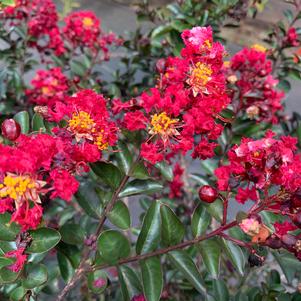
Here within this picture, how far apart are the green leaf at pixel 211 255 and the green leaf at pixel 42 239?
246mm

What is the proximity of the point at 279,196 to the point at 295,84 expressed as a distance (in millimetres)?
3301

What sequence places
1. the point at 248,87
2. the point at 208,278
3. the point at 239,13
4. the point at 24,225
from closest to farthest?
1. the point at 24,225
2. the point at 208,278
3. the point at 248,87
4. the point at 239,13

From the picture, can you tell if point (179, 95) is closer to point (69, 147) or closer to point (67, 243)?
point (69, 147)

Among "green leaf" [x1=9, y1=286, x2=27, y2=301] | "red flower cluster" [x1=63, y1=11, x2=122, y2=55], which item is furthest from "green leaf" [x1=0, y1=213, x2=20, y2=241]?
"red flower cluster" [x1=63, y1=11, x2=122, y2=55]

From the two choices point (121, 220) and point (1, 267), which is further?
point (121, 220)

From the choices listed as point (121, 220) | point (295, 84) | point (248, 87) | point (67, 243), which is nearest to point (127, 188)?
point (121, 220)

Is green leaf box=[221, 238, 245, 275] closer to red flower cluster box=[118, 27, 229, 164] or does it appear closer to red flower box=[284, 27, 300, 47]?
red flower cluster box=[118, 27, 229, 164]

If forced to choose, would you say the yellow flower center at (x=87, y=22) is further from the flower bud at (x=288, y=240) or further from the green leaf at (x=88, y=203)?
the flower bud at (x=288, y=240)

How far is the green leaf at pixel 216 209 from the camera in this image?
0.79m

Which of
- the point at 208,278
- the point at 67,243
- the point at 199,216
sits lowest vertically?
the point at 208,278

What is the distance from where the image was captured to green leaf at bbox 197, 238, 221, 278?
749 millimetres

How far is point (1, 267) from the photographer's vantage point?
2.25 ft

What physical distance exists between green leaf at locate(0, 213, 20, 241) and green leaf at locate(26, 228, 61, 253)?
0.03m

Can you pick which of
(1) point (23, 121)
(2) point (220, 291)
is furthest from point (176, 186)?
(1) point (23, 121)
